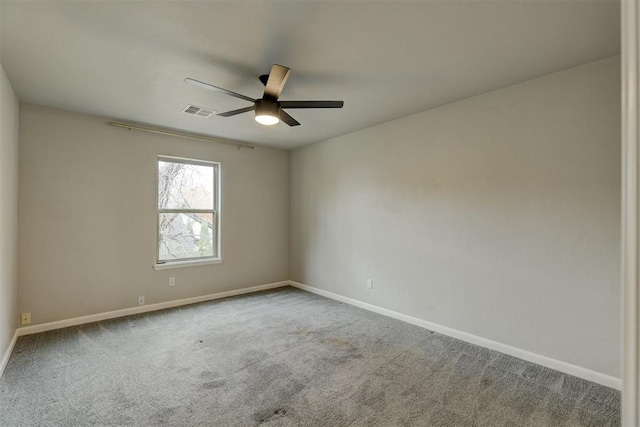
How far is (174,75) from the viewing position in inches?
105

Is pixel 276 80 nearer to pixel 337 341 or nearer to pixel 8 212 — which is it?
pixel 337 341

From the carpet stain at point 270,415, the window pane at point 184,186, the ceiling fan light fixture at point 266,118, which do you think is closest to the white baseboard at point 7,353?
the window pane at point 184,186

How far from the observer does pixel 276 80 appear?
228 centimetres

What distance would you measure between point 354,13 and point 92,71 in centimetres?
224

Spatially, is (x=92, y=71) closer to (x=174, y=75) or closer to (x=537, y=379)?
(x=174, y=75)

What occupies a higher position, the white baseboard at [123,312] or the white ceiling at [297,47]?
the white ceiling at [297,47]

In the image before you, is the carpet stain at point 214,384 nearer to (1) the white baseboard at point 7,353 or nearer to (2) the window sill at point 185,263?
(1) the white baseboard at point 7,353

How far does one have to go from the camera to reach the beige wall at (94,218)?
3.35m

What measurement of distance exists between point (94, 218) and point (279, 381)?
9.90 ft

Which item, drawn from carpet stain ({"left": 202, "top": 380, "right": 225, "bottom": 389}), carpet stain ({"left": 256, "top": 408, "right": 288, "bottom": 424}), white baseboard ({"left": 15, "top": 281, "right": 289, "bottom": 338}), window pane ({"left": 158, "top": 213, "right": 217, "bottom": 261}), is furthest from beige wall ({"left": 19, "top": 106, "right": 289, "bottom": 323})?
carpet stain ({"left": 256, "top": 408, "right": 288, "bottom": 424})

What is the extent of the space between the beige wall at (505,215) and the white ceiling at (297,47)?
347 millimetres

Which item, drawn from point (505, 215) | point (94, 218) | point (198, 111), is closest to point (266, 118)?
point (198, 111)

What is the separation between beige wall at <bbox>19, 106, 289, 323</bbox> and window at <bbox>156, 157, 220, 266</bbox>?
0.14m

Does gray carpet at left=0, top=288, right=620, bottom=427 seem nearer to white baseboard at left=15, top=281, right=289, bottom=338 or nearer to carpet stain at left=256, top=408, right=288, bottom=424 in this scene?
carpet stain at left=256, top=408, right=288, bottom=424
